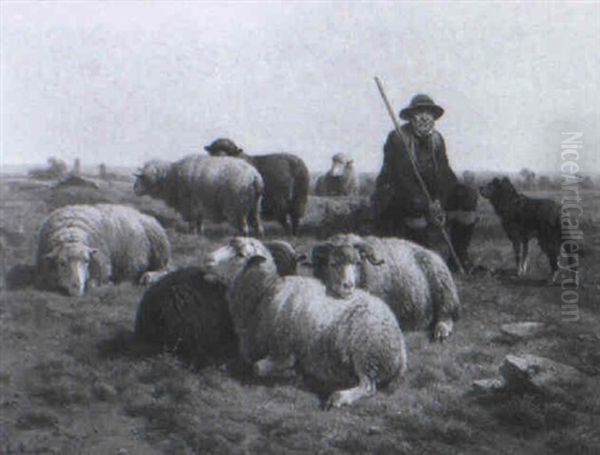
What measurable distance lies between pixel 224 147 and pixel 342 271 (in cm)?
531

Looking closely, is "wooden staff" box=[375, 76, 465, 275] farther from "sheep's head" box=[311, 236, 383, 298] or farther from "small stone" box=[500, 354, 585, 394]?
"small stone" box=[500, 354, 585, 394]

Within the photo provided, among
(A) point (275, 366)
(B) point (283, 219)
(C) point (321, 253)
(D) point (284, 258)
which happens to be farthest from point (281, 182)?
(A) point (275, 366)

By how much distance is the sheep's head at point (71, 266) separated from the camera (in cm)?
741

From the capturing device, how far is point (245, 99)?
818 centimetres

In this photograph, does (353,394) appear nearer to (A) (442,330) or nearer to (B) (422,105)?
(A) (442,330)

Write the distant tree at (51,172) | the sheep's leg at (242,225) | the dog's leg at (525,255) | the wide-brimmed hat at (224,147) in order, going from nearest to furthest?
the dog's leg at (525,255) < the sheep's leg at (242,225) < the wide-brimmed hat at (224,147) < the distant tree at (51,172)

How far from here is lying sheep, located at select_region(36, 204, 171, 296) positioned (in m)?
7.54

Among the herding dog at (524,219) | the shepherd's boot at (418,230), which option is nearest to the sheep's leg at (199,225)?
the shepherd's boot at (418,230)

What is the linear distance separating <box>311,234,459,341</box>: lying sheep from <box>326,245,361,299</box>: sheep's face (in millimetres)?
630

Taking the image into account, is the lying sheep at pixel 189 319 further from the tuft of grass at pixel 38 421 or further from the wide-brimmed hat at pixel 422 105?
the wide-brimmed hat at pixel 422 105

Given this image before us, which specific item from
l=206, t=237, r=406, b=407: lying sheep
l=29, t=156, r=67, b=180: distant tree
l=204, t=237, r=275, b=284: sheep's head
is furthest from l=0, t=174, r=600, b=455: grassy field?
l=29, t=156, r=67, b=180: distant tree

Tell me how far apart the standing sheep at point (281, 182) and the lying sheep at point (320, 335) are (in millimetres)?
4753

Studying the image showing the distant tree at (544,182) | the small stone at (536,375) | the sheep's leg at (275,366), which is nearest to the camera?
the small stone at (536,375)

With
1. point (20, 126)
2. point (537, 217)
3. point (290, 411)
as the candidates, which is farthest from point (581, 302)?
point (20, 126)
